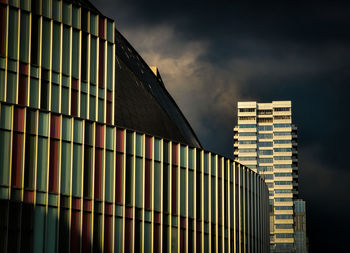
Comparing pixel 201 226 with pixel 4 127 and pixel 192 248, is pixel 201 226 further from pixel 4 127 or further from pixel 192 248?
pixel 4 127

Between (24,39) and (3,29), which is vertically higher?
(3,29)

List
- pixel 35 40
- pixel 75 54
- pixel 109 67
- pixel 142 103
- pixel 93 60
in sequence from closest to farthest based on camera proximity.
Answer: pixel 35 40 < pixel 75 54 < pixel 93 60 < pixel 109 67 < pixel 142 103

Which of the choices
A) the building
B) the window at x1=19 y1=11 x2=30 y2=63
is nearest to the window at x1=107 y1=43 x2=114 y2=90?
the building

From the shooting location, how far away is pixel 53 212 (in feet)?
178

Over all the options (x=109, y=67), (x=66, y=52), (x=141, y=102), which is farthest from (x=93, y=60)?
(x=141, y=102)

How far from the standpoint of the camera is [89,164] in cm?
5728

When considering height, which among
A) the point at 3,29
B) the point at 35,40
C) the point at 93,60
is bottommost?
the point at 93,60

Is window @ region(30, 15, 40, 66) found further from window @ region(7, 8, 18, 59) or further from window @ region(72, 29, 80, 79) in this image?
window @ region(72, 29, 80, 79)

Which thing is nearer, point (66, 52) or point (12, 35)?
point (12, 35)

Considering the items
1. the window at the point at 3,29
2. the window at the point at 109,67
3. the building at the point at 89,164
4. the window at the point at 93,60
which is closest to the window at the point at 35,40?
the building at the point at 89,164

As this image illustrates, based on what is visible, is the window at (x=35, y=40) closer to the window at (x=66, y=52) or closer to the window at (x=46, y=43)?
the window at (x=46, y=43)

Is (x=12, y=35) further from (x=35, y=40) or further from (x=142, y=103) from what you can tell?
(x=142, y=103)

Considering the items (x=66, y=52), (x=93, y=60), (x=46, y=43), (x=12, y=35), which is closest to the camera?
(x=12, y=35)

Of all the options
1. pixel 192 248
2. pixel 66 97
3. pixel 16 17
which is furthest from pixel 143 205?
pixel 16 17
